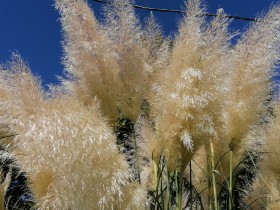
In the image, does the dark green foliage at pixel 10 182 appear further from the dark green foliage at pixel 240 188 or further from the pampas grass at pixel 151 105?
the dark green foliage at pixel 240 188

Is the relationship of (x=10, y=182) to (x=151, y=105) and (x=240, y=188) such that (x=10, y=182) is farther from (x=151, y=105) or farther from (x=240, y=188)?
(x=240, y=188)

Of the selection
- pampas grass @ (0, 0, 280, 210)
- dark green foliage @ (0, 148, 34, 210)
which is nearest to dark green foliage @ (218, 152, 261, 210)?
pampas grass @ (0, 0, 280, 210)

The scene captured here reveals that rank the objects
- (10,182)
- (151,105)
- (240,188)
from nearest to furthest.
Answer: (10,182), (151,105), (240,188)

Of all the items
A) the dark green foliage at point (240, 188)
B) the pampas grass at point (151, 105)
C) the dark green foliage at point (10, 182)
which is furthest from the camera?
the dark green foliage at point (240, 188)

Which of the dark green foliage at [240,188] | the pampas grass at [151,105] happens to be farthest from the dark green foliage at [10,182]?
the dark green foliage at [240,188]

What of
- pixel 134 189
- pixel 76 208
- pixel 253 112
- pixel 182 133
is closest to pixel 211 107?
pixel 182 133

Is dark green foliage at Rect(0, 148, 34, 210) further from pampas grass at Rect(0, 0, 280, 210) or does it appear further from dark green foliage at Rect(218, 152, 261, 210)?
dark green foliage at Rect(218, 152, 261, 210)

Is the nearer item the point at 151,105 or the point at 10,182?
the point at 10,182

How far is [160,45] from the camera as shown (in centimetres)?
368

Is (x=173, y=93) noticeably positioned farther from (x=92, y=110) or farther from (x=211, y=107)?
(x=92, y=110)

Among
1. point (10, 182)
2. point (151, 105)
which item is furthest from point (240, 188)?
point (10, 182)

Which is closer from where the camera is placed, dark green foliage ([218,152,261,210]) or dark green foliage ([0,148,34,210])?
dark green foliage ([0,148,34,210])

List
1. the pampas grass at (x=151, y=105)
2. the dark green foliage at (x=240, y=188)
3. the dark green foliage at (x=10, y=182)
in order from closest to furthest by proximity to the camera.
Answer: the pampas grass at (x=151, y=105), the dark green foliage at (x=10, y=182), the dark green foliage at (x=240, y=188)

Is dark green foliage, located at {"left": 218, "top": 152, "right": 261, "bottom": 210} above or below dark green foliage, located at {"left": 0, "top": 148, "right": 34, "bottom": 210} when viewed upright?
above
